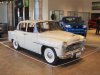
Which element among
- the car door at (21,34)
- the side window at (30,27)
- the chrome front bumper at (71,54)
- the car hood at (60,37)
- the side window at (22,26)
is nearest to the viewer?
the chrome front bumper at (71,54)

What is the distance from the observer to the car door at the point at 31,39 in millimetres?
7910

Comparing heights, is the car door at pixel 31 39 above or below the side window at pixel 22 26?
below

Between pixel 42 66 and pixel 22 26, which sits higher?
pixel 22 26

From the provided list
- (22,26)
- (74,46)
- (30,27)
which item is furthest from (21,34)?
(74,46)

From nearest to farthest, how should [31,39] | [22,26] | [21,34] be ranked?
[31,39]
[21,34]
[22,26]

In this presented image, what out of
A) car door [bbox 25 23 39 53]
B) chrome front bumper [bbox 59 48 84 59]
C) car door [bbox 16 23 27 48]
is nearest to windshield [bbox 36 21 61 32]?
car door [bbox 25 23 39 53]

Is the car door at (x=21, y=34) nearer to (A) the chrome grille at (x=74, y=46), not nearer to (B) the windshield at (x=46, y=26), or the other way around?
(B) the windshield at (x=46, y=26)

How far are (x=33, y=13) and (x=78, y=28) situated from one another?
8.38 metres

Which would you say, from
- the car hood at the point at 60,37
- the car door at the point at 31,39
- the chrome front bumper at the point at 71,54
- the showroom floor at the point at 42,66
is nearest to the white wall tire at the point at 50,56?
the showroom floor at the point at 42,66

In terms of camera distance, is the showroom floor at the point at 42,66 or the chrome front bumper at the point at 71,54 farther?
the chrome front bumper at the point at 71,54

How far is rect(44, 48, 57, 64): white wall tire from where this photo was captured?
701 cm

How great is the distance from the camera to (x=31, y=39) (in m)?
8.09

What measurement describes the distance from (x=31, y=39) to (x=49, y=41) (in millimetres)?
1251

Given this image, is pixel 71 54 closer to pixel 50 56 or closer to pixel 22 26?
pixel 50 56
